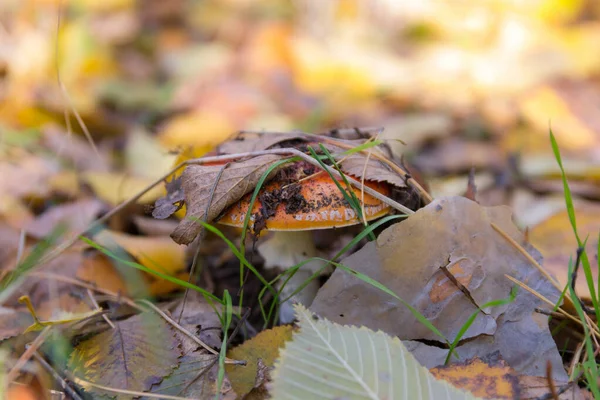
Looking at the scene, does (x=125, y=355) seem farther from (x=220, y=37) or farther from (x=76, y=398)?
(x=220, y=37)

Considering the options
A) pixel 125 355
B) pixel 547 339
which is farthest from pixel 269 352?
pixel 547 339

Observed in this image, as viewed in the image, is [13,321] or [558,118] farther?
[558,118]

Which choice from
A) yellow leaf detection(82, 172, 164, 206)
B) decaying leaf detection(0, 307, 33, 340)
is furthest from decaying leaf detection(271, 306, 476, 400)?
yellow leaf detection(82, 172, 164, 206)

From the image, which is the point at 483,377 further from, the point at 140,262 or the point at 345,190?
the point at 140,262

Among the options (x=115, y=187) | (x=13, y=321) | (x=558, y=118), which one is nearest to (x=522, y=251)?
(x=13, y=321)

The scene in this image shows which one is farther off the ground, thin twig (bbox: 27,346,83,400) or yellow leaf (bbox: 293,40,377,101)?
thin twig (bbox: 27,346,83,400)

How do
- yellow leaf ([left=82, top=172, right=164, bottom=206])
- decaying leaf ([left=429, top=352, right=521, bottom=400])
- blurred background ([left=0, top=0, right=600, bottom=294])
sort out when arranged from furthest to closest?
blurred background ([left=0, top=0, right=600, bottom=294])
yellow leaf ([left=82, top=172, right=164, bottom=206])
decaying leaf ([left=429, top=352, right=521, bottom=400])

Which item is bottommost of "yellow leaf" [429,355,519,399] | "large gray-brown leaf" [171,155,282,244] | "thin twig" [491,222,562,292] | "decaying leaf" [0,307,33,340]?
"decaying leaf" [0,307,33,340]

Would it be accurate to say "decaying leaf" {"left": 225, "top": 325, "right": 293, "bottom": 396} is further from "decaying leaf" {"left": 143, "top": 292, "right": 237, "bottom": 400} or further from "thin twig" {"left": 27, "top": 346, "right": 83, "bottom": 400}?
"thin twig" {"left": 27, "top": 346, "right": 83, "bottom": 400}
